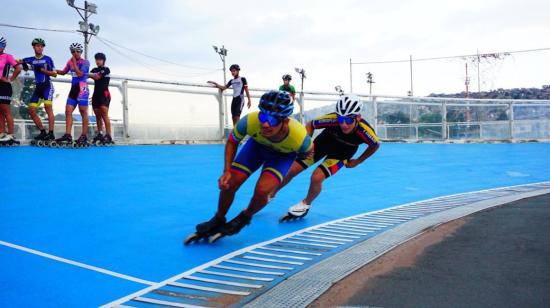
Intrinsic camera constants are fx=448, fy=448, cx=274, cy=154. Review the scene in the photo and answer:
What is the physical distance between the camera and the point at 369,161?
11852mm

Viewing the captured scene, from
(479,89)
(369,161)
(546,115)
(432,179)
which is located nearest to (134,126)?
(369,161)

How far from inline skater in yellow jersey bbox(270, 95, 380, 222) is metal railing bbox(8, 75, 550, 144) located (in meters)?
6.33

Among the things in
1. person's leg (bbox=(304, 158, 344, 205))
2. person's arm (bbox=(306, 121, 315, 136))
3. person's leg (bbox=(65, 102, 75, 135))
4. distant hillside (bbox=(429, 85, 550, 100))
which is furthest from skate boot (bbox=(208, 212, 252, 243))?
distant hillside (bbox=(429, 85, 550, 100))

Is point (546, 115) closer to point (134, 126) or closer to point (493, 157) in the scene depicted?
point (493, 157)

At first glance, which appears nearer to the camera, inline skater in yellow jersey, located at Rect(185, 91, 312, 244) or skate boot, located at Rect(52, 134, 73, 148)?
inline skater in yellow jersey, located at Rect(185, 91, 312, 244)

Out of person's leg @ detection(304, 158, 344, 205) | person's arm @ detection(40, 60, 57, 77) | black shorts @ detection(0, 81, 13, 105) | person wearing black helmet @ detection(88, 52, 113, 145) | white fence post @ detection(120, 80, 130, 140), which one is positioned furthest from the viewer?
white fence post @ detection(120, 80, 130, 140)

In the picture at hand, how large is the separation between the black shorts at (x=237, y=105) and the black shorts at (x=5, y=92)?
5448mm

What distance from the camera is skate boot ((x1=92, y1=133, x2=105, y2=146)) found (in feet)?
33.7

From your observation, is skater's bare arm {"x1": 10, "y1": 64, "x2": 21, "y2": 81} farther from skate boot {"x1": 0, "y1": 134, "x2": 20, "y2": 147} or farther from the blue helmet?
the blue helmet

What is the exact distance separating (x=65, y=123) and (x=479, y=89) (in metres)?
47.5

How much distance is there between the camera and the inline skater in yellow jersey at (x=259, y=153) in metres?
4.20

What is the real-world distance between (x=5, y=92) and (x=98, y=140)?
7.10ft

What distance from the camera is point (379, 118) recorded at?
56.1 ft

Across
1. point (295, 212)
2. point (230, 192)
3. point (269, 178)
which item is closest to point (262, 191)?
point (269, 178)
